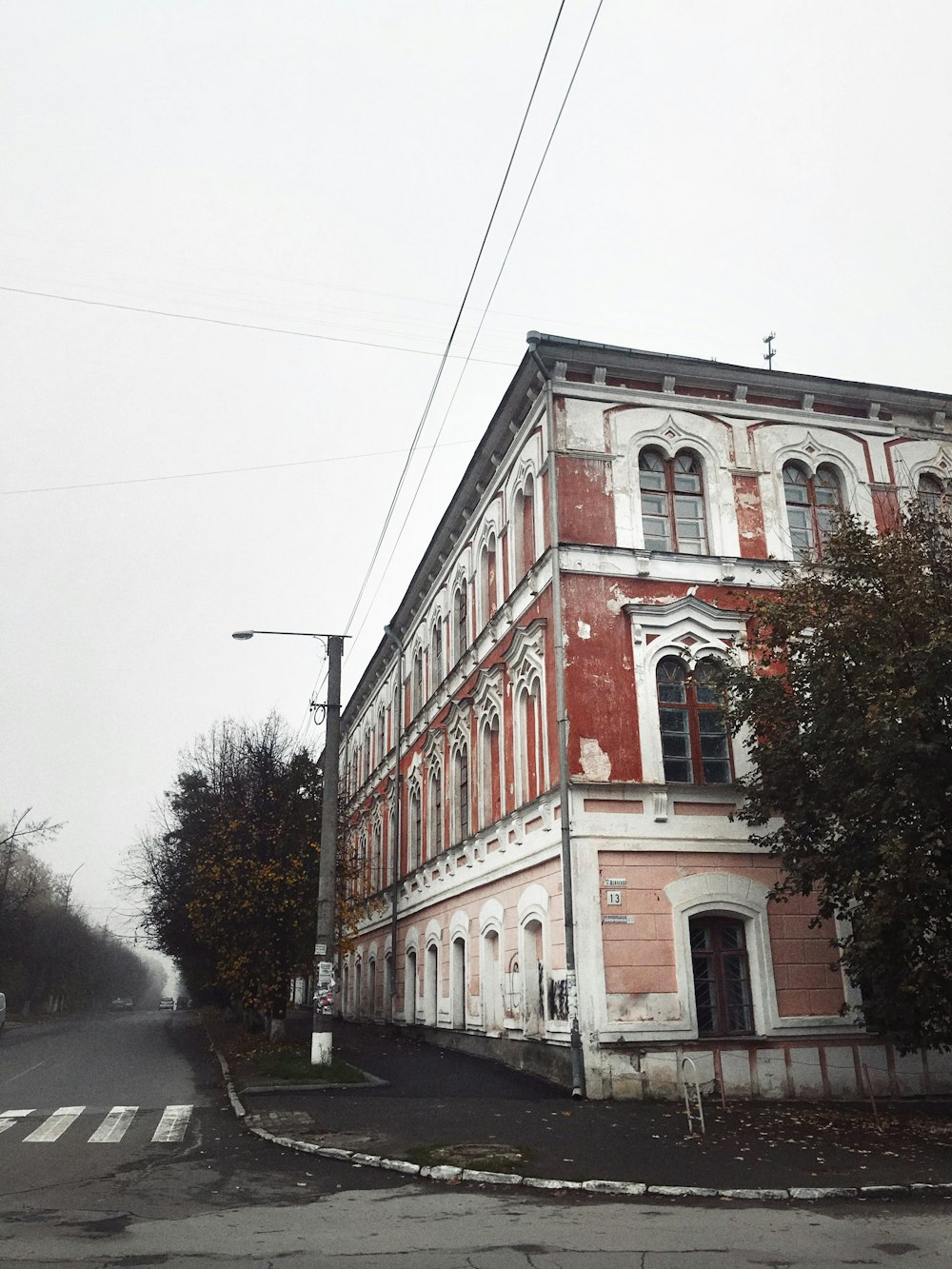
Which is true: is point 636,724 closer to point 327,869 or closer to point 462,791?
point 327,869

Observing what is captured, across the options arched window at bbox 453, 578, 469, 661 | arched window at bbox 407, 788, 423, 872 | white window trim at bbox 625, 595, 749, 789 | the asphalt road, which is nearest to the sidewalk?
the asphalt road

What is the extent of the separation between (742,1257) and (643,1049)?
883 centimetres

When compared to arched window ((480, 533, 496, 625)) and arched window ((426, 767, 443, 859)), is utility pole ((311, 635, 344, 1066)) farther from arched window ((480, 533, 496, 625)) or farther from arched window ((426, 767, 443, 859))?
arched window ((426, 767, 443, 859))

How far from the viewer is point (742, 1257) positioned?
689 centimetres

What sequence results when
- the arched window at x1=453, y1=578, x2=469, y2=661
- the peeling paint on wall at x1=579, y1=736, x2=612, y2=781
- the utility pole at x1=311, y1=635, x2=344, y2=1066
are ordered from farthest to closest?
the arched window at x1=453, y1=578, x2=469, y2=661, the utility pole at x1=311, y1=635, x2=344, y2=1066, the peeling paint on wall at x1=579, y1=736, x2=612, y2=781

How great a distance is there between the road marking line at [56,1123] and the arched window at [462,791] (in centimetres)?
1115

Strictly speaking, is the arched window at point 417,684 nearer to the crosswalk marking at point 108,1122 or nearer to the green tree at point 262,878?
the green tree at point 262,878

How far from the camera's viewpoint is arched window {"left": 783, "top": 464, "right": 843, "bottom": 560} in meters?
19.8

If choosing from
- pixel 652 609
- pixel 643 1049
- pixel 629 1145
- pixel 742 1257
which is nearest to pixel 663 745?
pixel 652 609

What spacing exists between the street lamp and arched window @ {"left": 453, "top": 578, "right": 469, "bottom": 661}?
485 centimetres

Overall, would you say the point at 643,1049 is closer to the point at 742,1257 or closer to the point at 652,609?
the point at 652,609

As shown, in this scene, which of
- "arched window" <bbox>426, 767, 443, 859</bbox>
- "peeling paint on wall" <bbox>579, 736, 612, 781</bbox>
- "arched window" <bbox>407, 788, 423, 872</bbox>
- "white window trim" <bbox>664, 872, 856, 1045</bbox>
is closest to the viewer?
"white window trim" <bbox>664, 872, 856, 1045</bbox>

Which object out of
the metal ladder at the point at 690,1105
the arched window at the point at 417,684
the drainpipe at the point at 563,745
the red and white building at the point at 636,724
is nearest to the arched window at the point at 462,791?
the red and white building at the point at 636,724

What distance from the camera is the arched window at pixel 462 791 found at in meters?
24.2
